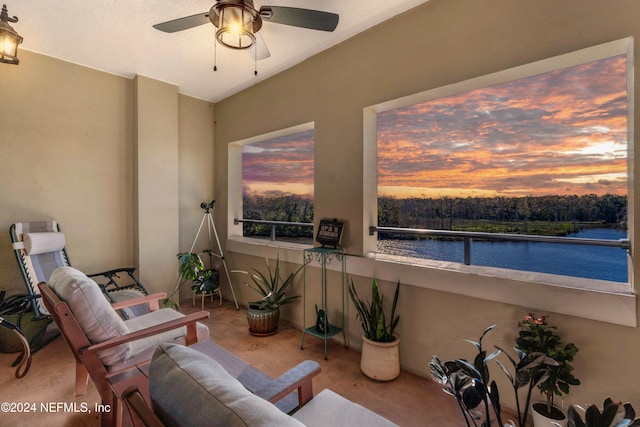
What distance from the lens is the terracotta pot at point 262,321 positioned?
121 inches

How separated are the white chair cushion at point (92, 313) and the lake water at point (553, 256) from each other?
241 cm

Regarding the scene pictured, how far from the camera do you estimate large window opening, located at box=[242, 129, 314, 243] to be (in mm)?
4281

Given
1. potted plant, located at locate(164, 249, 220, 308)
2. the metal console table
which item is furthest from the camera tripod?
the metal console table

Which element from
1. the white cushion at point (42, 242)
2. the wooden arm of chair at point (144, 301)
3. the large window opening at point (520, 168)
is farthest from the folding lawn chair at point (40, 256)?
the large window opening at point (520, 168)

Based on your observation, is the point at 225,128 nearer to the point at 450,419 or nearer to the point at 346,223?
the point at 346,223

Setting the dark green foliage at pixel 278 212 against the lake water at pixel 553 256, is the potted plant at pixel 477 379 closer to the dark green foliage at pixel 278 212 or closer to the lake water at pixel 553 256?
the lake water at pixel 553 256

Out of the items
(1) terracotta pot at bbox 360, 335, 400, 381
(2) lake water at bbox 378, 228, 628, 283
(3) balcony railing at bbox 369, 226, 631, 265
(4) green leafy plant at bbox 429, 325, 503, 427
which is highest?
(3) balcony railing at bbox 369, 226, 631, 265

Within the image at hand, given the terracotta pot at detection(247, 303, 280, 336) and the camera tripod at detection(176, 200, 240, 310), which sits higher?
the camera tripod at detection(176, 200, 240, 310)

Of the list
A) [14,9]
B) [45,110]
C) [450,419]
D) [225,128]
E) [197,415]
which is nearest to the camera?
[197,415]

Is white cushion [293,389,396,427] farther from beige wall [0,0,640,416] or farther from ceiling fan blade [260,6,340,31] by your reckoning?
ceiling fan blade [260,6,340,31]

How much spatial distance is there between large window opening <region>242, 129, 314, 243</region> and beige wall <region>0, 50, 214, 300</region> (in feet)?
2.86

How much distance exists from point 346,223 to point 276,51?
197 centimetres

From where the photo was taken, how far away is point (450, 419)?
6.20 feet

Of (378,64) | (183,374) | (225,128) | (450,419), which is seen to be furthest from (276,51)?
(450,419)
